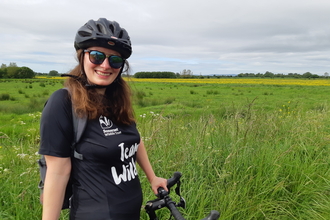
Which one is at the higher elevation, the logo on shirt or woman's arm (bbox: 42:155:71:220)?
the logo on shirt

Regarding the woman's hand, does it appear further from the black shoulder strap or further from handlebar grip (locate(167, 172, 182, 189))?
the black shoulder strap

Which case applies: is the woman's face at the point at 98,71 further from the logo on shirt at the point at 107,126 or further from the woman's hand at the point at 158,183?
the woman's hand at the point at 158,183

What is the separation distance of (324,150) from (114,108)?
3.75 m

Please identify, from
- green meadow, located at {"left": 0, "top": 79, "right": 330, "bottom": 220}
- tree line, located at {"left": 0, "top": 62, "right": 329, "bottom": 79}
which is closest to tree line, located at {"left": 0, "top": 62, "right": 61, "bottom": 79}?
tree line, located at {"left": 0, "top": 62, "right": 329, "bottom": 79}

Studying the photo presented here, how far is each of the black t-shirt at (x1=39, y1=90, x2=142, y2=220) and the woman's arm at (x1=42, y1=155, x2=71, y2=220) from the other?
2.0 inches

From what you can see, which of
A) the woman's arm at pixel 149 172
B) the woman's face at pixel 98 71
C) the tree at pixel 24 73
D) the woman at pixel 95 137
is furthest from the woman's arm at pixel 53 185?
the tree at pixel 24 73

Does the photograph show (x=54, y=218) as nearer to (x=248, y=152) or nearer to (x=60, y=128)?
(x=60, y=128)

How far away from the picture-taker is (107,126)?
1.45 meters

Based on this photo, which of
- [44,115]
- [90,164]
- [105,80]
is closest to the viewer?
[44,115]

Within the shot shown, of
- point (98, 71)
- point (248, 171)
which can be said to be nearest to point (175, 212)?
point (98, 71)

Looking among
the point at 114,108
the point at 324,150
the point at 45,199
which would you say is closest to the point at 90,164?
the point at 45,199

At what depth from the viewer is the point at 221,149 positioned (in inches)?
139

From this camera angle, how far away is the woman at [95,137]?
4.12 ft

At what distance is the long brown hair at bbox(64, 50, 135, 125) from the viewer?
52.9 inches
